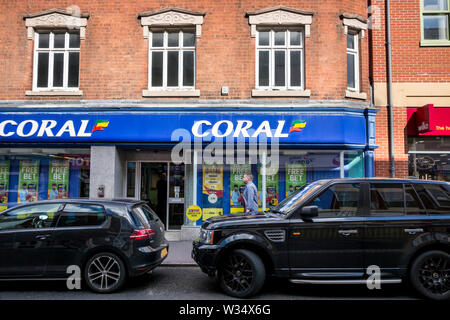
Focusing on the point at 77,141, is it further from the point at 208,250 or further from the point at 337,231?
the point at 337,231

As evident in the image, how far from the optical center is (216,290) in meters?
5.63

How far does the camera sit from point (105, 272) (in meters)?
5.54

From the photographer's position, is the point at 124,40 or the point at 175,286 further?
the point at 124,40

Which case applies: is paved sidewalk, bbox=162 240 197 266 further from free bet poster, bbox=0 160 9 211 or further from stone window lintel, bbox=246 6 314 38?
stone window lintel, bbox=246 6 314 38

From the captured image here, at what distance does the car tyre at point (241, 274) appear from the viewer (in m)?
5.16

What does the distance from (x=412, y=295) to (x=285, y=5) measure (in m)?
8.72

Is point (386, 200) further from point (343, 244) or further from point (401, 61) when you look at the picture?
point (401, 61)

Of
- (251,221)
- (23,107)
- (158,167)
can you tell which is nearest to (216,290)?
(251,221)

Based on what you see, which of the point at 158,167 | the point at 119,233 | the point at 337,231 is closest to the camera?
the point at 337,231

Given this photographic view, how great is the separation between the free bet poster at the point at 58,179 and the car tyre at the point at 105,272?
230 inches

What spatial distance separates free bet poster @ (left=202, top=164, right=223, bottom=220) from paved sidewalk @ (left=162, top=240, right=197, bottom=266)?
1209 mm

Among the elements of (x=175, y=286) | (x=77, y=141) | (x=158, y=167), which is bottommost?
(x=175, y=286)

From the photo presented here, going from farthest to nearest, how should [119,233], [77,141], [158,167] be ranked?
[158,167] → [77,141] → [119,233]

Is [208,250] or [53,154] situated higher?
[53,154]
